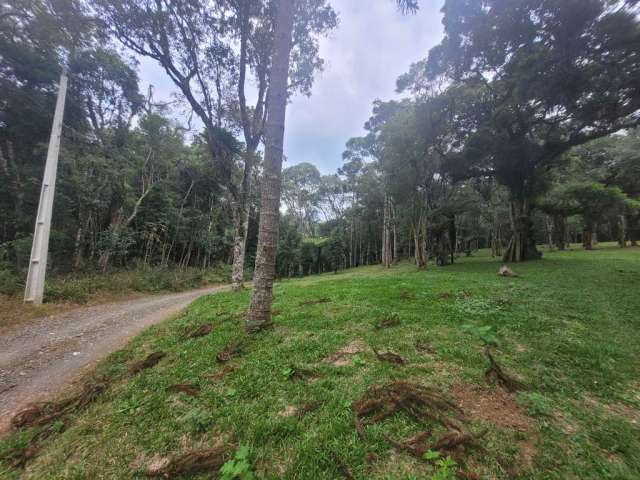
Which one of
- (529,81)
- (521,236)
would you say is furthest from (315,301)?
(521,236)

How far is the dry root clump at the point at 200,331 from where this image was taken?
4.11 meters

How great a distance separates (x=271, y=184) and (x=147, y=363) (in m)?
3.19

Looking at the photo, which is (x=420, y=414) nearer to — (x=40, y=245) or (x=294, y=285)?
(x=294, y=285)

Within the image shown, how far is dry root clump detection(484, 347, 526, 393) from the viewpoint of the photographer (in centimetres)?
233

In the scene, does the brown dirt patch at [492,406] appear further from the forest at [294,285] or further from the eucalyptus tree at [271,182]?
the eucalyptus tree at [271,182]

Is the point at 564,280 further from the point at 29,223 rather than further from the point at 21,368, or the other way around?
the point at 29,223

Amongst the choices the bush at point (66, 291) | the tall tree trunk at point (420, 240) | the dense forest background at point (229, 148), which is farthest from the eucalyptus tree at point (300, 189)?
the bush at point (66, 291)

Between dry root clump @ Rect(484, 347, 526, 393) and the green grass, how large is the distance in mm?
93

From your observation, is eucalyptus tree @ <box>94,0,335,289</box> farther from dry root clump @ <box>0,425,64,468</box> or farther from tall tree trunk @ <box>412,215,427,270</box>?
tall tree trunk @ <box>412,215,427,270</box>

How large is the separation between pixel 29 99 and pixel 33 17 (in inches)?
123

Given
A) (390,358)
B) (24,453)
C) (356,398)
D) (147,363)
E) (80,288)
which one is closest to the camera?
(24,453)

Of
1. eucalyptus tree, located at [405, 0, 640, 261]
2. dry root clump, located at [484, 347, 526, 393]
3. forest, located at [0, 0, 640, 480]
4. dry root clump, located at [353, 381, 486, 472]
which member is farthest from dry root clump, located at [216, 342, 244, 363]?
eucalyptus tree, located at [405, 0, 640, 261]

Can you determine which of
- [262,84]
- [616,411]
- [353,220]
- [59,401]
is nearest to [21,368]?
[59,401]

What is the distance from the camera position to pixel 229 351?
10.7ft
